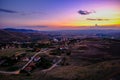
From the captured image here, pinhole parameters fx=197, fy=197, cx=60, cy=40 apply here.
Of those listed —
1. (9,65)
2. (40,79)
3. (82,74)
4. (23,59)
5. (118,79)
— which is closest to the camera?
(118,79)

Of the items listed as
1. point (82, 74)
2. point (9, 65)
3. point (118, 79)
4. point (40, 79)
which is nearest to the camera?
point (118, 79)

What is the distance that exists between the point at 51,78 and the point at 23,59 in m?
25.8

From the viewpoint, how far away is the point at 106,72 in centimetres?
3675

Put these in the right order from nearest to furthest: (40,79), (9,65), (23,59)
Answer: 1. (40,79)
2. (9,65)
3. (23,59)

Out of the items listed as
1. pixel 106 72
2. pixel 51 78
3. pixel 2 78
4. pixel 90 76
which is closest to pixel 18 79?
pixel 2 78

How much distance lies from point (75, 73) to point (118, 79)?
34.2ft

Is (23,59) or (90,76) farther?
(23,59)

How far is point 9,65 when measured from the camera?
52.8 m

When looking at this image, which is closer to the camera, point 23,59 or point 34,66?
point 34,66

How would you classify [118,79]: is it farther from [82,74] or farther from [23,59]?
[23,59]

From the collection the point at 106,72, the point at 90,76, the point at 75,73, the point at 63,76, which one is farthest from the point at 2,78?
the point at 106,72

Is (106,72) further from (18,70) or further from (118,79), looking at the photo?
(18,70)

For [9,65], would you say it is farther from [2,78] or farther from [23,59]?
[2,78]

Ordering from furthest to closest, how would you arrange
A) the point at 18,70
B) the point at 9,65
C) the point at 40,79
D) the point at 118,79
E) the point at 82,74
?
1. the point at 9,65
2. the point at 18,70
3. the point at 82,74
4. the point at 40,79
5. the point at 118,79
